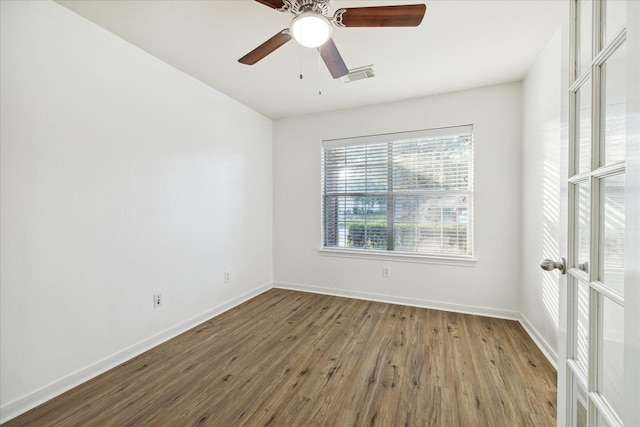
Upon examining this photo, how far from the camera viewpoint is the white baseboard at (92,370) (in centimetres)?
152

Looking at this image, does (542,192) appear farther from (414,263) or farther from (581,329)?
(581,329)

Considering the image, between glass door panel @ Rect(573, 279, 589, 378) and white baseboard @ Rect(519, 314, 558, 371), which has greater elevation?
glass door panel @ Rect(573, 279, 589, 378)

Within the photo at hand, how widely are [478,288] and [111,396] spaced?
10.9 ft

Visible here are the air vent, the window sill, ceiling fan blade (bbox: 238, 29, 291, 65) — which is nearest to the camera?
ceiling fan blade (bbox: 238, 29, 291, 65)

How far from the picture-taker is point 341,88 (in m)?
2.86

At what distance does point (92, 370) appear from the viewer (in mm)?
1858

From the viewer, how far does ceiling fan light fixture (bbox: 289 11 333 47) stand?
133cm

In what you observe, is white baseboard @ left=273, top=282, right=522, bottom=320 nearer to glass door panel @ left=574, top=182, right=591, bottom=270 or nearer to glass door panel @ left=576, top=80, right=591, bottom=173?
glass door panel @ left=574, top=182, right=591, bottom=270

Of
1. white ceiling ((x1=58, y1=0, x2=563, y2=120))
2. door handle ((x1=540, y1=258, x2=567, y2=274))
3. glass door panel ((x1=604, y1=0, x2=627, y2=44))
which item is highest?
white ceiling ((x1=58, y1=0, x2=563, y2=120))

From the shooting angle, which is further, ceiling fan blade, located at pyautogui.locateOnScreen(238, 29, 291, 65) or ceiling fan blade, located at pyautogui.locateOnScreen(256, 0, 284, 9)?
ceiling fan blade, located at pyautogui.locateOnScreen(238, 29, 291, 65)

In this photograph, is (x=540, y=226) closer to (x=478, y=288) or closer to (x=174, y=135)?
(x=478, y=288)

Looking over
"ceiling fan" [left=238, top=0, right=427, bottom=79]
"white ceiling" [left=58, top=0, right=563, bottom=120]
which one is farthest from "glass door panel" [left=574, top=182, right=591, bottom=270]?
"white ceiling" [left=58, top=0, right=563, bottom=120]

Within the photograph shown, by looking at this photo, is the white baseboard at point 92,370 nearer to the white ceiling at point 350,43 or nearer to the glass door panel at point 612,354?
the white ceiling at point 350,43

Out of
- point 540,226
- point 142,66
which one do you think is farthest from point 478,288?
point 142,66
